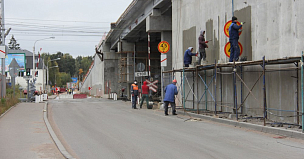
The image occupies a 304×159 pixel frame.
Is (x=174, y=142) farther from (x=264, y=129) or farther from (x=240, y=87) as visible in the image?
(x=240, y=87)

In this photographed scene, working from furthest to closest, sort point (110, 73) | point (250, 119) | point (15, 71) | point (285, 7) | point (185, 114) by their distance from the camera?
point (110, 73)
point (15, 71)
point (185, 114)
point (250, 119)
point (285, 7)

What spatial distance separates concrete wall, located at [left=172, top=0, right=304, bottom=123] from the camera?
11.4m

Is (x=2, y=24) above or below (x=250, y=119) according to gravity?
above

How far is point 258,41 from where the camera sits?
43.6 ft

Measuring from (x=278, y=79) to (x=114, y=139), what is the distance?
5918mm

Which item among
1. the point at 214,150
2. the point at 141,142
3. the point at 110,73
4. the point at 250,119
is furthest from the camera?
the point at 110,73

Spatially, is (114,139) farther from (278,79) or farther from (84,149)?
(278,79)

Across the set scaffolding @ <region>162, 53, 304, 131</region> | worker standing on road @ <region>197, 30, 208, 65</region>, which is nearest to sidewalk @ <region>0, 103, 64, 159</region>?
scaffolding @ <region>162, 53, 304, 131</region>

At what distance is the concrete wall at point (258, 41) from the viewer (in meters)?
11.4

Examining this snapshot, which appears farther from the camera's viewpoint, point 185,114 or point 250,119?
point 185,114

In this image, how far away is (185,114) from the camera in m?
17.4

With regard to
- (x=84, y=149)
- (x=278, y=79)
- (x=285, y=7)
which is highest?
(x=285, y=7)

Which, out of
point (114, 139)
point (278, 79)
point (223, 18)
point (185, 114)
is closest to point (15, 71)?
point (185, 114)

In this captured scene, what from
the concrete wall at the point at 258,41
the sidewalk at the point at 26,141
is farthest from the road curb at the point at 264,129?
the sidewalk at the point at 26,141
